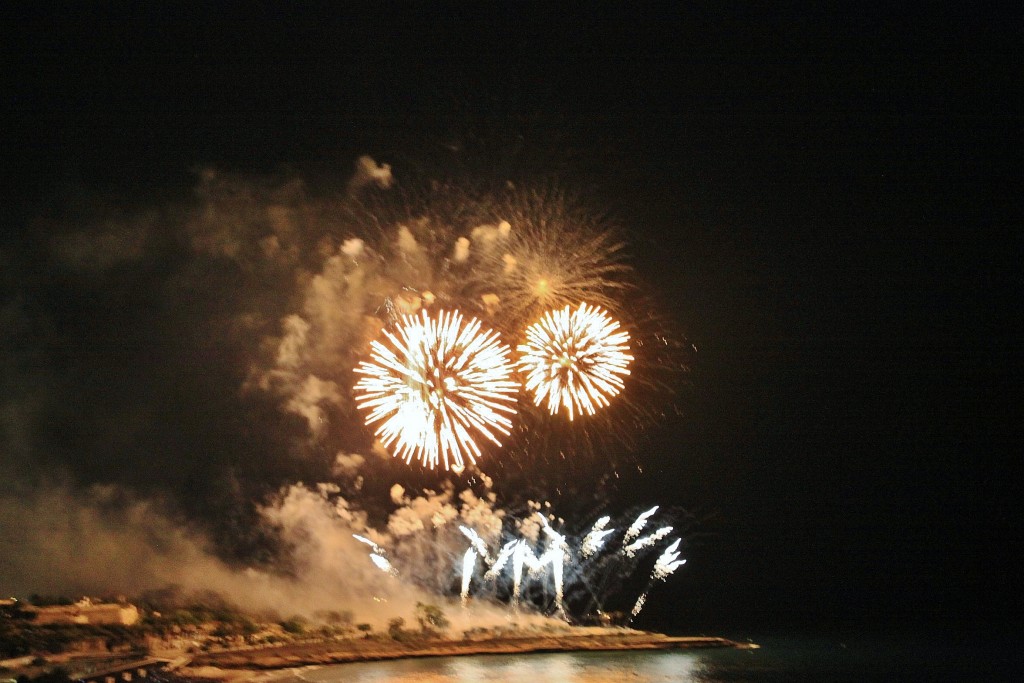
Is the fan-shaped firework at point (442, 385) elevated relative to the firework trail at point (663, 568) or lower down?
elevated

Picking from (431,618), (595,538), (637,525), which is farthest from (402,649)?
(637,525)

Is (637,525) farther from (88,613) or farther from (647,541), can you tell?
(88,613)

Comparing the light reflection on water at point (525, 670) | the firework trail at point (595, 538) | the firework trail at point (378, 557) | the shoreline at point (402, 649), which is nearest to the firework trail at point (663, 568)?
the shoreline at point (402, 649)

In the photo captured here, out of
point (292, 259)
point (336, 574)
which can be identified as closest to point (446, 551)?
point (336, 574)

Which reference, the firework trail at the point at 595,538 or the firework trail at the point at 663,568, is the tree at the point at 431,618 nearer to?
the firework trail at the point at 595,538

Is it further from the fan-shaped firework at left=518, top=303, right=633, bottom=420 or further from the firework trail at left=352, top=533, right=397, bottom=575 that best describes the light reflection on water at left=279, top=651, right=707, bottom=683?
the fan-shaped firework at left=518, top=303, right=633, bottom=420

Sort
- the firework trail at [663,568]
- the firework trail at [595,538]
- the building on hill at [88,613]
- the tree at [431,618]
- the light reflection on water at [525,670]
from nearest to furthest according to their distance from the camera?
1. the light reflection on water at [525,670]
2. the building on hill at [88,613]
3. the tree at [431,618]
4. the firework trail at [595,538]
5. the firework trail at [663,568]
